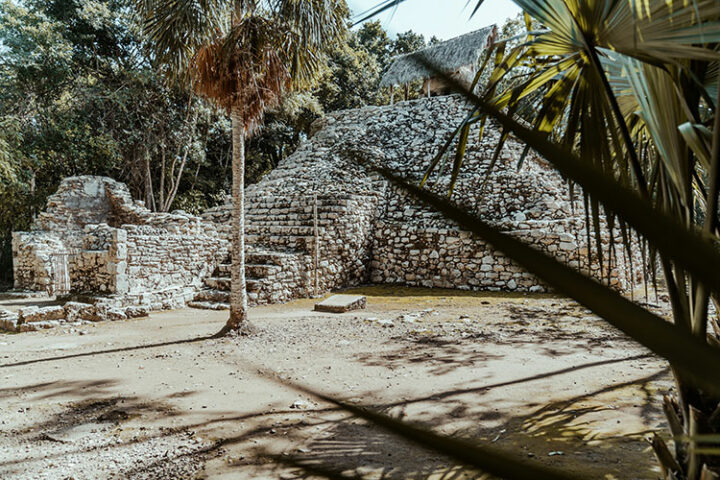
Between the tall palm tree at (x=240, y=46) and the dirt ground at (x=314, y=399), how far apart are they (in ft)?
4.86

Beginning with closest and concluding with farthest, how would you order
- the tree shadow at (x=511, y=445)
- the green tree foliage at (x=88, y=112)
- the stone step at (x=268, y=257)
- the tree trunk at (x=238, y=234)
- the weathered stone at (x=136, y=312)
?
the tree shadow at (x=511, y=445) < the tree trunk at (x=238, y=234) < the weathered stone at (x=136, y=312) < the stone step at (x=268, y=257) < the green tree foliage at (x=88, y=112)

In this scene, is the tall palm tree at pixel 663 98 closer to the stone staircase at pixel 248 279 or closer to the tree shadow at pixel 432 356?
the tree shadow at pixel 432 356

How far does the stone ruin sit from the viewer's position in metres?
8.27

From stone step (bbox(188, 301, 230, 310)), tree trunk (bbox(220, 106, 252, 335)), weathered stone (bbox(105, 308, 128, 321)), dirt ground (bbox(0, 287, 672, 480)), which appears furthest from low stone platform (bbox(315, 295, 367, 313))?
weathered stone (bbox(105, 308, 128, 321))

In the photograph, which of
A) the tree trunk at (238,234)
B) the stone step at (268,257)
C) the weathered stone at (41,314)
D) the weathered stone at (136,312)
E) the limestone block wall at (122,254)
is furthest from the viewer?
the stone step at (268,257)

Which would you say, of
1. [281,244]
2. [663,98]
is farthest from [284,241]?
[663,98]

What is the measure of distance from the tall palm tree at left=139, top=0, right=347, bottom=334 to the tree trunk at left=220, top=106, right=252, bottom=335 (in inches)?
0.6

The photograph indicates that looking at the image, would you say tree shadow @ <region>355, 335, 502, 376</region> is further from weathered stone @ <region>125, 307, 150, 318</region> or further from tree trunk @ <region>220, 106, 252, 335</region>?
weathered stone @ <region>125, 307, 150, 318</region>

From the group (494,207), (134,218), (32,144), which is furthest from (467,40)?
(32,144)

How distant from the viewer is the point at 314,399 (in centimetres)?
308

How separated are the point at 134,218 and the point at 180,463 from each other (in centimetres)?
1191

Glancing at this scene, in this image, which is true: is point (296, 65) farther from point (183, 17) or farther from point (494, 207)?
point (494, 207)

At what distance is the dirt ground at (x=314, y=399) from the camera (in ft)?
8.68

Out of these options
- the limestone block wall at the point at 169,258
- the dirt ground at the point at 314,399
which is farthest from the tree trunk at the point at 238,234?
the limestone block wall at the point at 169,258
